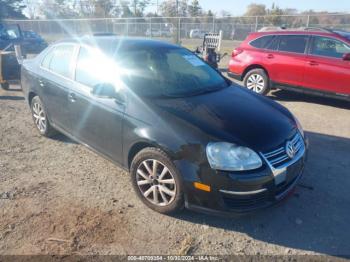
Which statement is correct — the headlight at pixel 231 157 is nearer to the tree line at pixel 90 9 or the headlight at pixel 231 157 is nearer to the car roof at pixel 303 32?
the car roof at pixel 303 32

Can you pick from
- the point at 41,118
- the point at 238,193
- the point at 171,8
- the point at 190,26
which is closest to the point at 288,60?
the point at 238,193

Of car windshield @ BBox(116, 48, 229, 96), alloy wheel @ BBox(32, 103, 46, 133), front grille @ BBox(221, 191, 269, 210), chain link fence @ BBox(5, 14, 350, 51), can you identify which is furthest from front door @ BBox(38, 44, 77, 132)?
chain link fence @ BBox(5, 14, 350, 51)

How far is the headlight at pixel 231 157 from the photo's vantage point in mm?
2635

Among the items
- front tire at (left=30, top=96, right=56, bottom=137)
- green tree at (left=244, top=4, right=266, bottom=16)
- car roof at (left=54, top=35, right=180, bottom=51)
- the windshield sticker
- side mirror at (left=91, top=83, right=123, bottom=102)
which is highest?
green tree at (left=244, top=4, right=266, bottom=16)

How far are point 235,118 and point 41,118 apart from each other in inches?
134

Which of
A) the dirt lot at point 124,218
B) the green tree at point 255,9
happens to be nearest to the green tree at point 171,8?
the green tree at point 255,9

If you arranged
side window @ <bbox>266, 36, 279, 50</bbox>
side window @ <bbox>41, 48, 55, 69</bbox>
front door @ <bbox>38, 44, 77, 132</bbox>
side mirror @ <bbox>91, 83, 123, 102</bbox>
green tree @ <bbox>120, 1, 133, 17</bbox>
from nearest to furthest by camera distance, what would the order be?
side mirror @ <bbox>91, 83, 123, 102</bbox> < front door @ <bbox>38, 44, 77, 132</bbox> < side window @ <bbox>41, 48, 55, 69</bbox> < side window @ <bbox>266, 36, 279, 50</bbox> < green tree @ <bbox>120, 1, 133, 17</bbox>

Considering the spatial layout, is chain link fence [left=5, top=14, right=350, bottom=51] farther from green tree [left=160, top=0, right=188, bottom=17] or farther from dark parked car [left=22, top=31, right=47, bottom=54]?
green tree [left=160, top=0, right=188, bottom=17]

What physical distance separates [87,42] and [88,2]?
47733 millimetres

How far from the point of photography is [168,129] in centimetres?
284

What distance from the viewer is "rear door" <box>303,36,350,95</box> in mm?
6461

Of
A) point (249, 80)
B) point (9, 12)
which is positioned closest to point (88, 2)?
point (9, 12)

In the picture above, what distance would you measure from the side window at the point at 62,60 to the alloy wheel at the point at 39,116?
801 mm

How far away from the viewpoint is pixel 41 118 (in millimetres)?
4945
